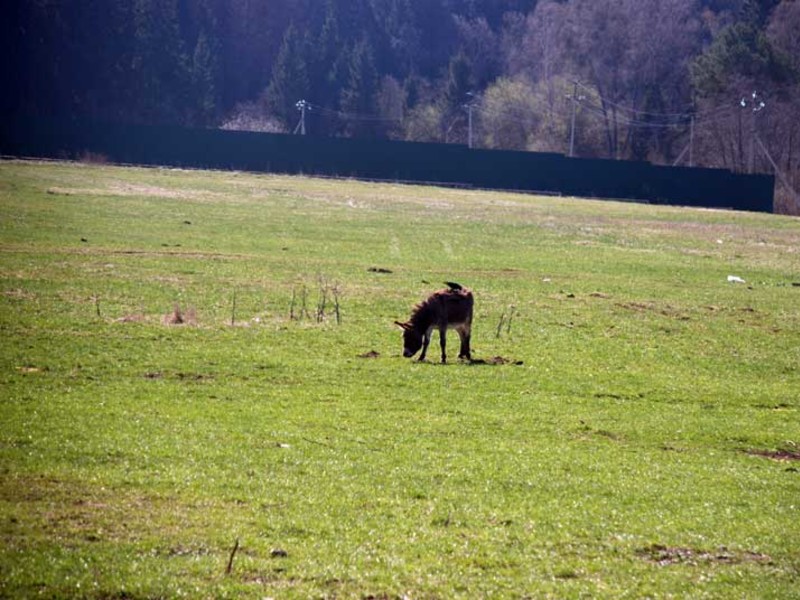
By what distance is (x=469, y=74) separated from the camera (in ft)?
427

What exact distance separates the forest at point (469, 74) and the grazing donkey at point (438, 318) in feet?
196

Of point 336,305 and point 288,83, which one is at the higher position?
point 288,83

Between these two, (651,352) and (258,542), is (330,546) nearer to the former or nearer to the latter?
(258,542)

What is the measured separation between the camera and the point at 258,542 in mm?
8688

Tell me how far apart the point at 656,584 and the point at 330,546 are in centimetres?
241

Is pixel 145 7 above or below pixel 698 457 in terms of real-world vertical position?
above

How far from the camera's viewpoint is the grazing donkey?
699 inches

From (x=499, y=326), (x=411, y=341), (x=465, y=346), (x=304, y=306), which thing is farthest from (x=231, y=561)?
(x=304, y=306)

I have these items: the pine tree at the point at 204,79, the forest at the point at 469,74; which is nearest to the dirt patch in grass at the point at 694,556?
the forest at the point at 469,74

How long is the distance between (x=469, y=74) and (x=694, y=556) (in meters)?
124

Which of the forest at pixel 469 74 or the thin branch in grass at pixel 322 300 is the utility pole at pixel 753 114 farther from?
the thin branch in grass at pixel 322 300

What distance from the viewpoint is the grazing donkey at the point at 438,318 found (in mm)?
17750

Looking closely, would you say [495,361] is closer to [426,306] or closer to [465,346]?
[465,346]

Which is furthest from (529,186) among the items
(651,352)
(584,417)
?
(584,417)
